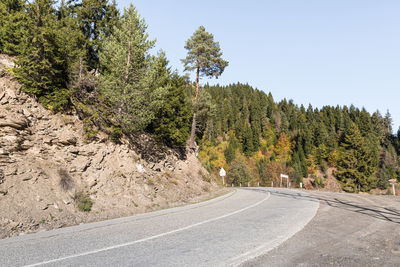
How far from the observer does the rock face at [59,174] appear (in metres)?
8.60

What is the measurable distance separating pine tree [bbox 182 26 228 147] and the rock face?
15.6 metres

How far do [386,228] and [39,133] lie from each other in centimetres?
1507

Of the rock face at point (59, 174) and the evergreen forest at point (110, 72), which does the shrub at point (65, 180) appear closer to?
the rock face at point (59, 174)

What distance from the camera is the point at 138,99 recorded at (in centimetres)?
1386

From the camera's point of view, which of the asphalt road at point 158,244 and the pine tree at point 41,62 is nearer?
the asphalt road at point 158,244

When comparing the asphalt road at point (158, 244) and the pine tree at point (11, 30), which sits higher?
the pine tree at point (11, 30)

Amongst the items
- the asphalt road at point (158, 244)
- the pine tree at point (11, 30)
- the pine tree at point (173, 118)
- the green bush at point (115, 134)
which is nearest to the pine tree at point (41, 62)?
the pine tree at point (11, 30)

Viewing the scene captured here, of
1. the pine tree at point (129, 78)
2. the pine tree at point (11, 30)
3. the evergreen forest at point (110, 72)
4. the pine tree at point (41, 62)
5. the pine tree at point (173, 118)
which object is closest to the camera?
the pine tree at point (41, 62)

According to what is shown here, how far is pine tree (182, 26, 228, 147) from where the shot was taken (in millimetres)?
27812

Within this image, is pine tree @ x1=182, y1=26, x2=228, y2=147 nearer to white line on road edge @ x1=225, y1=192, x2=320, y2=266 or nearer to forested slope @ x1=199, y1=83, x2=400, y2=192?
white line on road edge @ x1=225, y1=192, x2=320, y2=266

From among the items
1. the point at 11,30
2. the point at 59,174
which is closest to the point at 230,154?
the point at 11,30

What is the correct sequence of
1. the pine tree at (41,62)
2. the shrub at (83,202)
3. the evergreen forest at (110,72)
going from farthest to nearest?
1. the evergreen forest at (110,72)
2. the pine tree at (41,62)
3. the shrub at (83,202)

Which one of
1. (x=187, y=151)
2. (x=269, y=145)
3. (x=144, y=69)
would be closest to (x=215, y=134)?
(x=269, y=145)

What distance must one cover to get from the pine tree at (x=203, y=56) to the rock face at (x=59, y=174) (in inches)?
613
